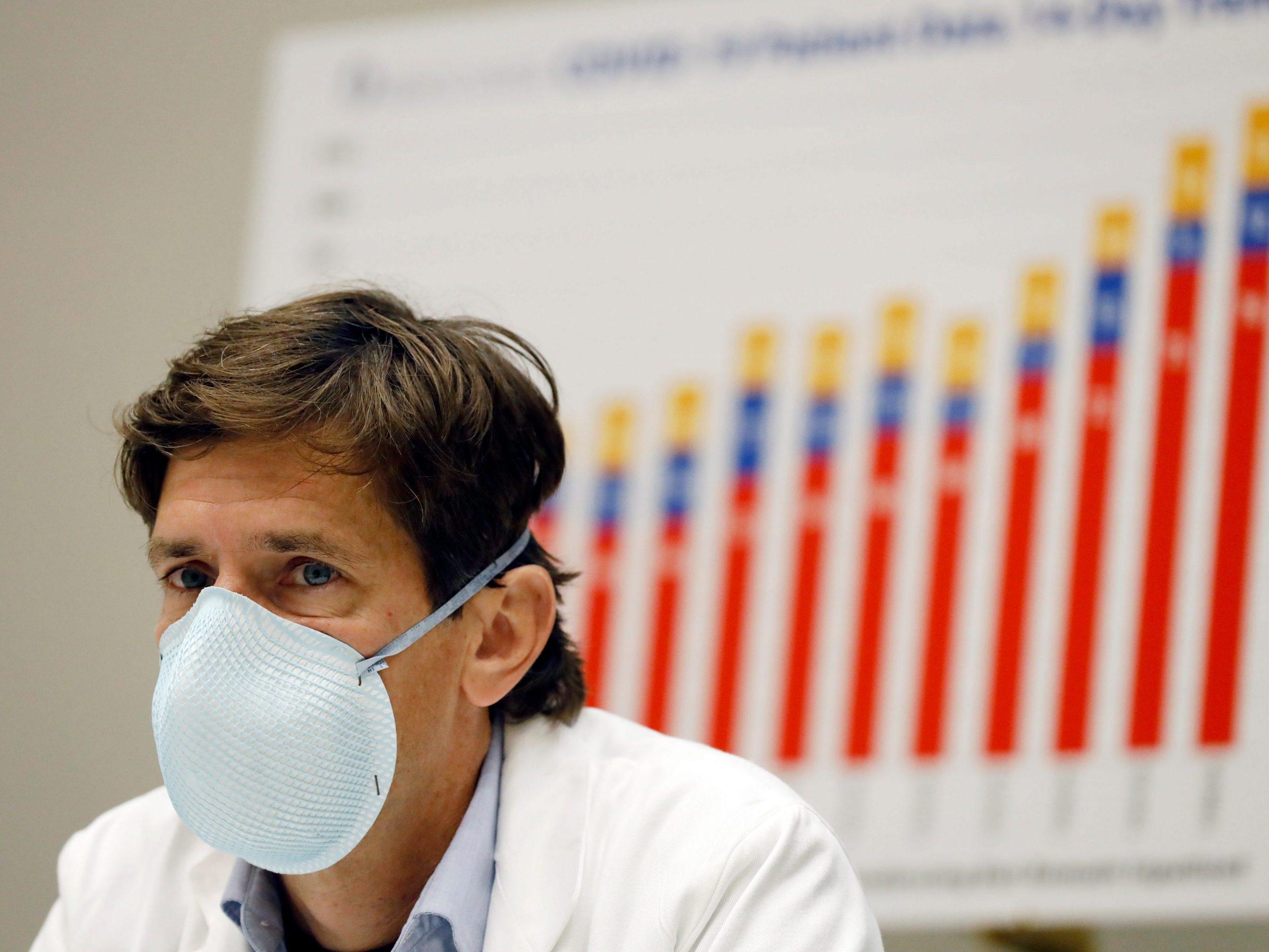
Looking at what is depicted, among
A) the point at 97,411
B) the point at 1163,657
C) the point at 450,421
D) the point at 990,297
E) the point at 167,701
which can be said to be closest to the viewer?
the point at 167,701

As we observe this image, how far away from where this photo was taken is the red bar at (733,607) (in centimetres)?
236

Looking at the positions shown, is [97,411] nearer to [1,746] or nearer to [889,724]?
[1,746]

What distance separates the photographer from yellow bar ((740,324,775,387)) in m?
2.47

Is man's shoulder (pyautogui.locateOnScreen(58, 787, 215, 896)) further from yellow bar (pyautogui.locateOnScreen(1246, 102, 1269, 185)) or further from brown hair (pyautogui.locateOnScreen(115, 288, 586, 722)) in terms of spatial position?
yellow bar (pyautogui.locateOnScreen(1246, 102, 1269, 185))

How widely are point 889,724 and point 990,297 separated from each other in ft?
2.36

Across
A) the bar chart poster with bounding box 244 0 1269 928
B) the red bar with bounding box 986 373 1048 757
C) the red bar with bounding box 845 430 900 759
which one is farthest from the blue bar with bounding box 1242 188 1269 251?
the red bar with bounding box 845 430 900 759

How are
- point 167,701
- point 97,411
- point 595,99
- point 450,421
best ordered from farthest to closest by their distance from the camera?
point 97,411
point 595,99
point 450,421
point 167,701

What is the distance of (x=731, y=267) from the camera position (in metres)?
2.51

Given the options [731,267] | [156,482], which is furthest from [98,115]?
[156,482]

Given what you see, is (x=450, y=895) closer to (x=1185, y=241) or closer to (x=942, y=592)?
(x=942, y=592)

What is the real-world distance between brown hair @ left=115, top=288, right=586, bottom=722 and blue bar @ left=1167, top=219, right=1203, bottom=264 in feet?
3.85

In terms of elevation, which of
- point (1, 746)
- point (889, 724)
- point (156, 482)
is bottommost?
point (1, 746)

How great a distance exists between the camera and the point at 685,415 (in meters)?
2.50

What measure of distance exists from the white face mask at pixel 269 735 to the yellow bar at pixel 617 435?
1.19 meters
